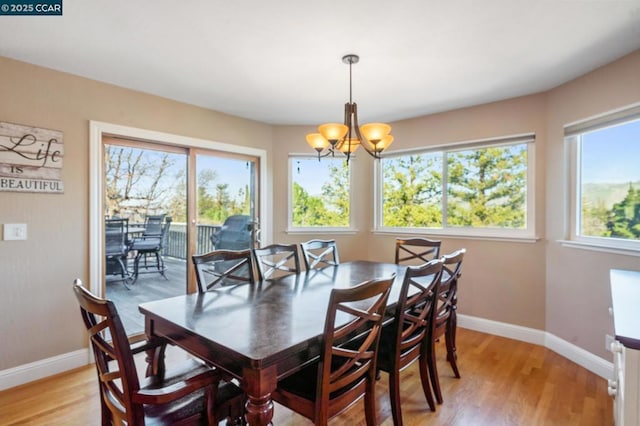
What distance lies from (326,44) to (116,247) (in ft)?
8.48

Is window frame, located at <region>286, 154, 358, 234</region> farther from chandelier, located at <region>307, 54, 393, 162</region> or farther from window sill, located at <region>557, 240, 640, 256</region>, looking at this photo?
window sill, located at <region>557, 240, 640, 256</region>

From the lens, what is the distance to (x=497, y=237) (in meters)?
3.37

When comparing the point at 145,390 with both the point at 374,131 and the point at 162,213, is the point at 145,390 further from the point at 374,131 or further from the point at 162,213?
the point at 162,213

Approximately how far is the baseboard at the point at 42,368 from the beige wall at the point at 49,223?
0.14 ft

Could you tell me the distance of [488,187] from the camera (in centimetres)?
351

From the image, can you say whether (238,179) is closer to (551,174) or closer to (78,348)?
(78,348)

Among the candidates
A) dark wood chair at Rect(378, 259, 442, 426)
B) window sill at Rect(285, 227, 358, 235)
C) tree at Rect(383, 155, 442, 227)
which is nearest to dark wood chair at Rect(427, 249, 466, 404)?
dark wood chair at Rect(378, 259, 442, 426)

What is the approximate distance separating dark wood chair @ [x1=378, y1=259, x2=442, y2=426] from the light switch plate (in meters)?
2.74

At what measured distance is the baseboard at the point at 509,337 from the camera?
2.41 metres

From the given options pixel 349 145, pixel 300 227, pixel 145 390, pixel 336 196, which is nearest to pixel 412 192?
pixel 336 196

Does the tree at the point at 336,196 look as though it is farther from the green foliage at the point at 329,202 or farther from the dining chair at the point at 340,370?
the dining chair at the point at 340,370

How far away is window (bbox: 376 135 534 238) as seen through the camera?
3.31 metres

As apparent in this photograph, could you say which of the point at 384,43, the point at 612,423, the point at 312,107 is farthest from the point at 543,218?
the point at 312,107

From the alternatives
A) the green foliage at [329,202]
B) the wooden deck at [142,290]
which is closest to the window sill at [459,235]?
the green foliage at [329,202]
